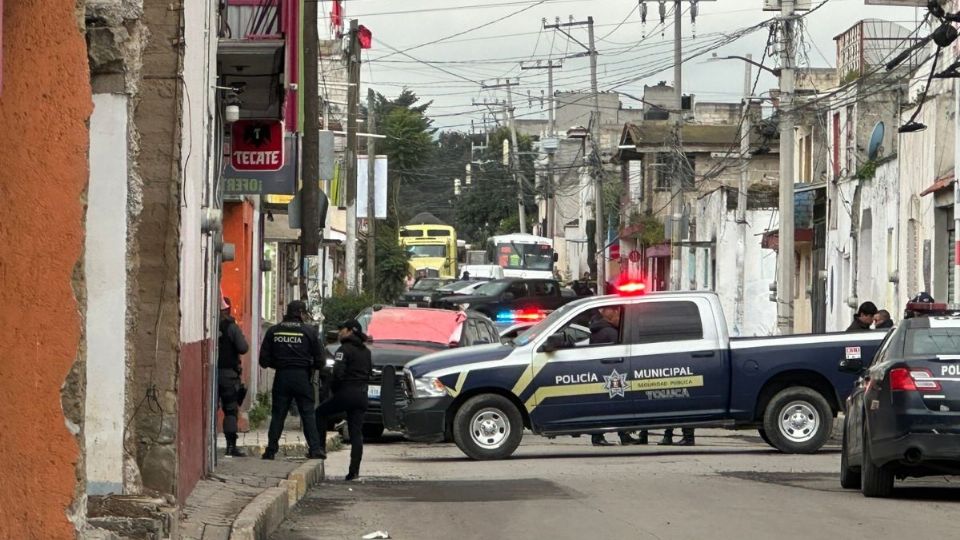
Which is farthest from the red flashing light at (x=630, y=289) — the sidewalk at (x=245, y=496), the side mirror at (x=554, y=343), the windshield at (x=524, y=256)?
the windshield at (x=524, y=256)

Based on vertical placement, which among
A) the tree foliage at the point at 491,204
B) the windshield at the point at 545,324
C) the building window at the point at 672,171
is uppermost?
the tree foliage at the point at 491,204

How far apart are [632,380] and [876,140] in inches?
683

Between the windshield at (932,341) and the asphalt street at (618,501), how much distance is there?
4.29ft

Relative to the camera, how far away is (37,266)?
6.65m

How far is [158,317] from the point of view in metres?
11.5

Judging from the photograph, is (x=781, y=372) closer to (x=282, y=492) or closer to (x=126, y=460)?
(x=282, y=492)

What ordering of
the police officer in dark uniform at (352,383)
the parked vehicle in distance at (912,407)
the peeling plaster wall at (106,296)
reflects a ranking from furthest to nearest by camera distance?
the police officer in dark uniform at (352,383)
the parked vehicle in distance at (912,407)
the peeling plaster wall at (106,296)

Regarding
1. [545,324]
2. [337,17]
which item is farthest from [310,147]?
[337,17]

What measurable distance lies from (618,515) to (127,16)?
5.69 m

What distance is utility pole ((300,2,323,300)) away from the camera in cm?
2488

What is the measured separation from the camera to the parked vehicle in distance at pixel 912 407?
44.6ft

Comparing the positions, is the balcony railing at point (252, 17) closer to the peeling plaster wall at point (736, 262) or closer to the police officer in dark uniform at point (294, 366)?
the police officer in dark uniform at point (294, 366)

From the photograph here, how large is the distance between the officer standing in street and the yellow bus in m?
71.9

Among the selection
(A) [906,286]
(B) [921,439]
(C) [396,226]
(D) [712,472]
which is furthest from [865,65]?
(C) [396,226]
